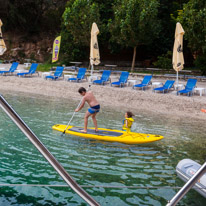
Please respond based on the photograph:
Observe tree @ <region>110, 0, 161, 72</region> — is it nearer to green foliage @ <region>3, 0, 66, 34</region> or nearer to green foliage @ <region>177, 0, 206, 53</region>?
green foliage @ <region>177, 0, 206, 53</region>

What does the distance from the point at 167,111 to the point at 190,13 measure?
8575 millimetres

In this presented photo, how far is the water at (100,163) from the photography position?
5.32 metres

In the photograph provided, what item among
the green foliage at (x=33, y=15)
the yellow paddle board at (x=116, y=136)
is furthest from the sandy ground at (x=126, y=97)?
the green foliage at (x=33, y=15)

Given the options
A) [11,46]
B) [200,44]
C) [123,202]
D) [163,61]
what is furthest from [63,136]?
[11,46]

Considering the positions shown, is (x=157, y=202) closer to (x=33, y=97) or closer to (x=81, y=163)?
(x=81, y=163)

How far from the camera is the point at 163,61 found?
78.5 feet

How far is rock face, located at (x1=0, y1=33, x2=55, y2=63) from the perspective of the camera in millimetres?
32125

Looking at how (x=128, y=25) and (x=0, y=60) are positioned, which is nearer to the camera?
(x=128, y=25)

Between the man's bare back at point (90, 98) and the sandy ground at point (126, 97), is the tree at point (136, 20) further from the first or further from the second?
the man's bare back at point (90, 98)

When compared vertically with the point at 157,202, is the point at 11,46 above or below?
above

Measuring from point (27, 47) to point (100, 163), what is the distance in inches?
1149

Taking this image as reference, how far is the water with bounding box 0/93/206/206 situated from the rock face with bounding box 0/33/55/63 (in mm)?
22281

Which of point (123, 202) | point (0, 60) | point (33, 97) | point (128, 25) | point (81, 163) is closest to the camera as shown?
point (123, 202)

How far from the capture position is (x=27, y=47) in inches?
1321
